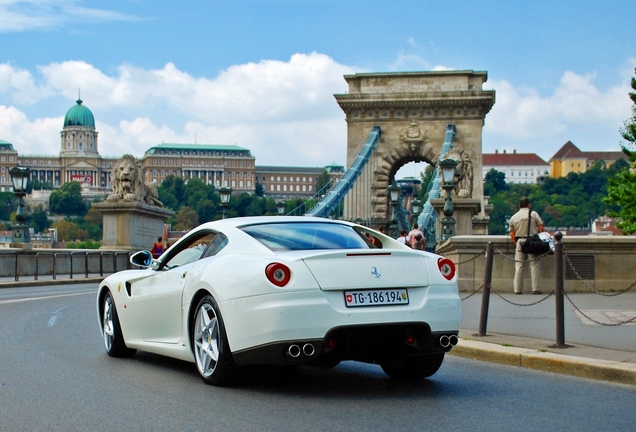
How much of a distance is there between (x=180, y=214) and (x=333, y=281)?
170471 millimetres

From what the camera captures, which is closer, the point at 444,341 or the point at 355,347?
the point at 355,347

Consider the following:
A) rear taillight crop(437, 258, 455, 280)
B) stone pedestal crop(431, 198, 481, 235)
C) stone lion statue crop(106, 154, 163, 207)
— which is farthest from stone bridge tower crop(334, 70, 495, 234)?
rear taillight crop(437, 258, 455, 280)

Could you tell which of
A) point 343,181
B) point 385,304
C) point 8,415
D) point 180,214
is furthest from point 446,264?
point 180,214

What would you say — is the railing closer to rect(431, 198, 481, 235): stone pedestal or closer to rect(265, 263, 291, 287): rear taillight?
rect(431, 198, 481, 235): stone pedestal

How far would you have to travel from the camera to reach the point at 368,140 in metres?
53.5

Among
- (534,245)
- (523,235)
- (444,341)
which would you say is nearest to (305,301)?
(444,341)

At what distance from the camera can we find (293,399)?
6.88 meters

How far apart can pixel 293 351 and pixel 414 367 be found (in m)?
1.32

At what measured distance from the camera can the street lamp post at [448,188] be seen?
26.2 meters

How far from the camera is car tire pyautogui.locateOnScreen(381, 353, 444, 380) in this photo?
771cm

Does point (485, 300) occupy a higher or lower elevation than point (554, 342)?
higher

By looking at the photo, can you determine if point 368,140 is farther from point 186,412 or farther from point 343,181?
point 186,412

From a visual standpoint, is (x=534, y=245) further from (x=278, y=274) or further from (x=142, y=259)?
(x=278, y=274)

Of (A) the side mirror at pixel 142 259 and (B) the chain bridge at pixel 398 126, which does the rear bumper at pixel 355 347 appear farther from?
(B) the chain bridge at pixel 398 126
